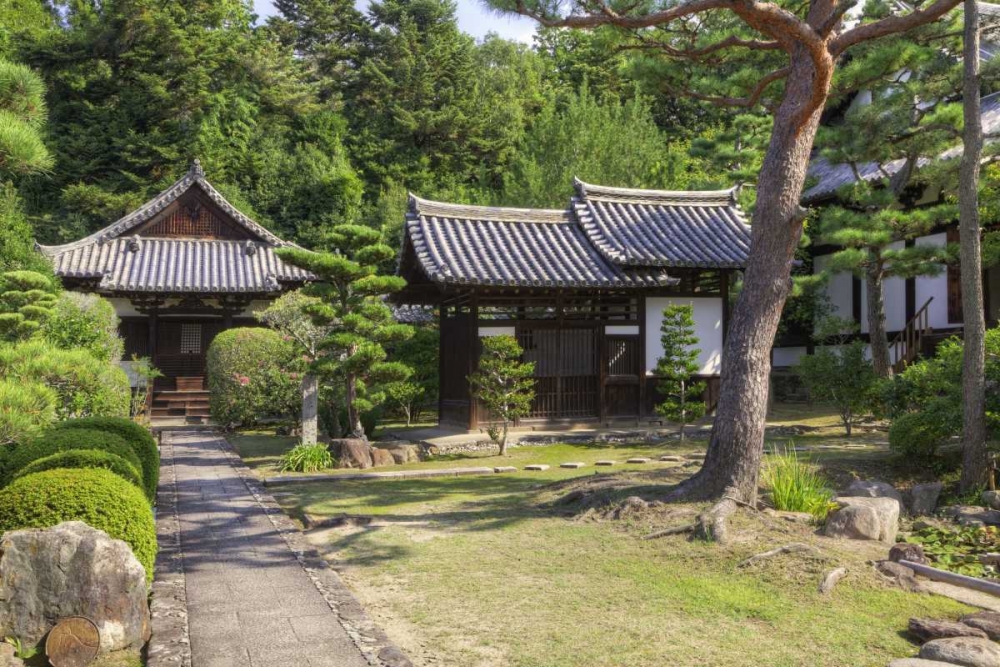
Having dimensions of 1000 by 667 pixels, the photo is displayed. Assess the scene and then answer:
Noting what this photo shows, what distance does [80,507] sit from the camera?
542cm

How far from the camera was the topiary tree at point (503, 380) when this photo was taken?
1388cm

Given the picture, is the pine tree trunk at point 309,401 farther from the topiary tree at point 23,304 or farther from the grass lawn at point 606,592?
the topiary tree at point 23,304

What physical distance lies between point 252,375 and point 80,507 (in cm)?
1292

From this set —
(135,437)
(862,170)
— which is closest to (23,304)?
(135,437)

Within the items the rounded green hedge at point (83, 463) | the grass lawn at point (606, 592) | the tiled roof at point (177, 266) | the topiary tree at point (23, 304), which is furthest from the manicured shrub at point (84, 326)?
the grass lawn at point (606, 592)

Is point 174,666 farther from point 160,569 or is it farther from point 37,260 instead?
point 37,260

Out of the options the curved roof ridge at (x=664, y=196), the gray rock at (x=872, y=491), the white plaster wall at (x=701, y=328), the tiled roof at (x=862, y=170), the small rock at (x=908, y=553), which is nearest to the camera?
the small rock at (x=908, y=553)

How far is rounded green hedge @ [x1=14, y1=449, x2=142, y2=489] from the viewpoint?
632cm

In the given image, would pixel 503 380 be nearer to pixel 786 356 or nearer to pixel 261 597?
pixel 261 597

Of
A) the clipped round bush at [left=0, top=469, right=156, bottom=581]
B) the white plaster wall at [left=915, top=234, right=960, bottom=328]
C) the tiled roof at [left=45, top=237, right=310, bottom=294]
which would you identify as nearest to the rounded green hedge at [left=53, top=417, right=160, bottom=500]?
the clipped round bush at [left=0, top=469, right=156, bottom=581]

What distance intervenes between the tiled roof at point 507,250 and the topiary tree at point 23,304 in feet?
21.8

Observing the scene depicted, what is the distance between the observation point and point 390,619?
18.2 feet

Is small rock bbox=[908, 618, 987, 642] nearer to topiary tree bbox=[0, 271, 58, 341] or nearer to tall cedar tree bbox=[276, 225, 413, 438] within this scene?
tall cedar tree bbox=[276, 225, 413, 438]

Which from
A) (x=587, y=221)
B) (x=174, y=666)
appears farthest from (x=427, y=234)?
(x=174, y=666)
